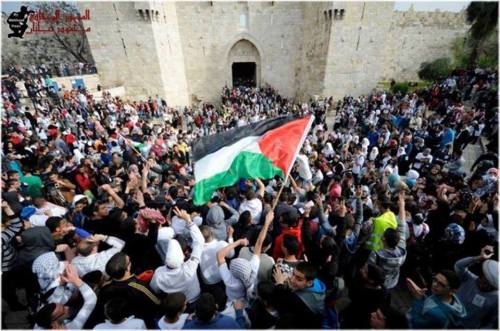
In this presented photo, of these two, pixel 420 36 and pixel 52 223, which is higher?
pixel 420 36

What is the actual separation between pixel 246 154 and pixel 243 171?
22 cm

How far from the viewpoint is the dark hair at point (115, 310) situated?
1.85m

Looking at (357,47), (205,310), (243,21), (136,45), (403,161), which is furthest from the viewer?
(243,21)

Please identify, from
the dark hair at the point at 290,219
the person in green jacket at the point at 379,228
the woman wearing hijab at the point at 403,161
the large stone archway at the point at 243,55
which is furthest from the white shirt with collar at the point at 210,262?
the large stone archway at the point at 243,55

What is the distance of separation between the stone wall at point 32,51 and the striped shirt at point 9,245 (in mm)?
24602

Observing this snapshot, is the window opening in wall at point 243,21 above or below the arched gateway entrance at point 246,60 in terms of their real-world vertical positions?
above

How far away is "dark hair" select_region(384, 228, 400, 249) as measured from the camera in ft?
8.59

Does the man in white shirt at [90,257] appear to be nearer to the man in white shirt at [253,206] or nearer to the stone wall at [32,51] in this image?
the man in white shirt at [253,206]

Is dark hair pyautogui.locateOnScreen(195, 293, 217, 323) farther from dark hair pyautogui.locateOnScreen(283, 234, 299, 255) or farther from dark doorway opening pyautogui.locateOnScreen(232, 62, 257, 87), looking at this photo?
dark doorway opening pyautogui.locateOnScreen(232, 62, 257, 87)

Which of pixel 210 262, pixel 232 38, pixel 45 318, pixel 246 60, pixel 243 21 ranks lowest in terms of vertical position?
pixel 210 262

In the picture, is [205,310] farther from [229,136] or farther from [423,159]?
[423,159]

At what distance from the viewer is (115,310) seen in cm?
186

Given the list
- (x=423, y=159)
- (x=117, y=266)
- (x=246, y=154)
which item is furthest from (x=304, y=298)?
(x=423, y=159)

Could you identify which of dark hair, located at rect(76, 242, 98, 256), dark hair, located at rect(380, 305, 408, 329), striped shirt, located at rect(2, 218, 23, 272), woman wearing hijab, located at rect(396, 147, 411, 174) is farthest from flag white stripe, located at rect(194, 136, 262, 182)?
woman wearing hijab, located at rect(396, 147, 411, 174)
